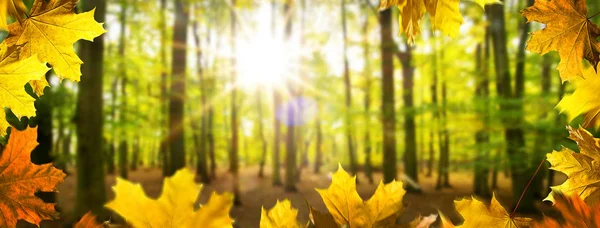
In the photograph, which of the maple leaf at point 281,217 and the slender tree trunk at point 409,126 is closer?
the maple leaf at point 281,217

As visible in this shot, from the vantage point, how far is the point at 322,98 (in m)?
18.1

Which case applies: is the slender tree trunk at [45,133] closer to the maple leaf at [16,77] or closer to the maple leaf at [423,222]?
the maple leaf at [16,77]

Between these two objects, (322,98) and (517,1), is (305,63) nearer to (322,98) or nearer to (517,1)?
(322,98)

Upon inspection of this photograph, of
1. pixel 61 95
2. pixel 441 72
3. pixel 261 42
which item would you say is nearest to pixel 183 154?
pixel 61 95

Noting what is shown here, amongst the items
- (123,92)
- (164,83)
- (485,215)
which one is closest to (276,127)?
(164,83)

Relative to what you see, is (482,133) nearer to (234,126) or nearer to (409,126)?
(409,126)

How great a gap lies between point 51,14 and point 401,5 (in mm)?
479

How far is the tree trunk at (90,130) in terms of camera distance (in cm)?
600

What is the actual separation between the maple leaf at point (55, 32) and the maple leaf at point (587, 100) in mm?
671

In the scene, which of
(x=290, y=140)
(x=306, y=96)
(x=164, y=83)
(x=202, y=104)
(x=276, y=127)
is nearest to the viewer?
(x=164, y=83)

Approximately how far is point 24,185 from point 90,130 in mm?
6270

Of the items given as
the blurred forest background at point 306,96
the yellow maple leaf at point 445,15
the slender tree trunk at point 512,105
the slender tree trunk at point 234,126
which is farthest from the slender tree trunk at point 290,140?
the yellow maple leaf at point 445,15

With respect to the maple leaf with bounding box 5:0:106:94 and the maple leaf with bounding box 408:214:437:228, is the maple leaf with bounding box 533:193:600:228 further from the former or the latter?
the maple leaf with bounding box 5:0:106:94

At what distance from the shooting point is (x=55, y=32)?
49cm
